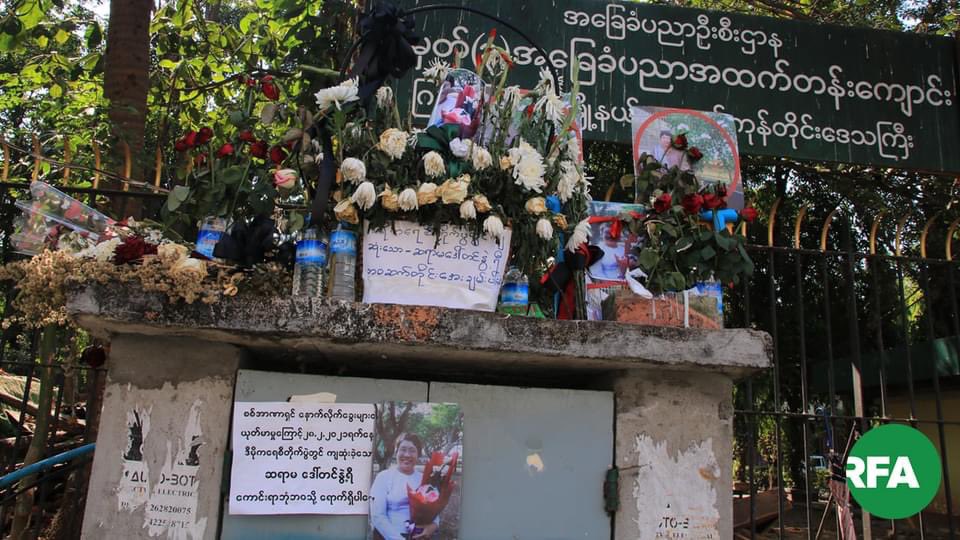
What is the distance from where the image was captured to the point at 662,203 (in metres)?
3.09

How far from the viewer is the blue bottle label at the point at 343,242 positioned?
8.68 feet

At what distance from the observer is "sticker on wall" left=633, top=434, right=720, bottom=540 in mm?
2785

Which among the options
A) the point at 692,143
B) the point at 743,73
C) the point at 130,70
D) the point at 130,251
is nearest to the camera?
the point at 130,251

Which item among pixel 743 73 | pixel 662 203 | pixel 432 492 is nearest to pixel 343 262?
pixel 432 492

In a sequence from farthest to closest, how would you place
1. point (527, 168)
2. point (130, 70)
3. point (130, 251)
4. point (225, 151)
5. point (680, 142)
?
1. point (130, 70)
2. point (680, 142)
3. point (225, 151)
4. point (527, 168)
5. point (130, 251)

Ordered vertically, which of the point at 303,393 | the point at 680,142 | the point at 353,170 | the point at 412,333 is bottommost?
the point at 303,393

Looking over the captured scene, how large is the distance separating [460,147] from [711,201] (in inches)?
42.0

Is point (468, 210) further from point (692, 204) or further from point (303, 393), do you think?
point (692, 204)

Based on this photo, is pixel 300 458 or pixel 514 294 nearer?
pixel 300 458

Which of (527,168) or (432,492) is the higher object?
(527,168)

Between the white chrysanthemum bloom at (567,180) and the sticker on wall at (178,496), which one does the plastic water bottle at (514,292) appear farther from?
the sticker on wall at (178,496)

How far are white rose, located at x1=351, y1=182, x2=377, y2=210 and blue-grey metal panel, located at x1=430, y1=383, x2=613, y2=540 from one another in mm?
667

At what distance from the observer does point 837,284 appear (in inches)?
420

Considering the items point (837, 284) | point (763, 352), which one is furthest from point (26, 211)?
point (837, 284)
